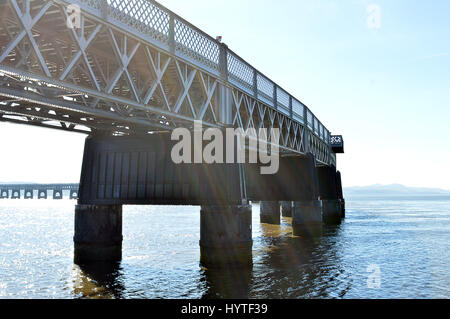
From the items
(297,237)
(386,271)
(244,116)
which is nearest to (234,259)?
(386,271)

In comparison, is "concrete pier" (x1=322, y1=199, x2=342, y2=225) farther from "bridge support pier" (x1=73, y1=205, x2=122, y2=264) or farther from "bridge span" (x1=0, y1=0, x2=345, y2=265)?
"bridge support pier" (x1=73, y1=205, x2=122, y2=264)

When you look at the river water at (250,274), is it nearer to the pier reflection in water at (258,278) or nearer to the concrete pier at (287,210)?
the pier reflection in water at (258,278)

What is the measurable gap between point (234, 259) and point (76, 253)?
38.2ft

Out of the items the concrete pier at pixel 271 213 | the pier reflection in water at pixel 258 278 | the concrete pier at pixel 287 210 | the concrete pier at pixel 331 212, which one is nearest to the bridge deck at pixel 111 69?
the pier reflection in water at pixel 258 278

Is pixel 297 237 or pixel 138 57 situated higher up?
pixel 138 57

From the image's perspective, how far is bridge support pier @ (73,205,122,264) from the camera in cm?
2892

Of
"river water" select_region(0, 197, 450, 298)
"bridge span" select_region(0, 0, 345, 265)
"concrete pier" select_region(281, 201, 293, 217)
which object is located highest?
"bridge span" select_region(0, 0, 345, 265)

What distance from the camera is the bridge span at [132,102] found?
56.5 ft

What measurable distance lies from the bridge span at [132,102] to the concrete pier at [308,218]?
1456cm

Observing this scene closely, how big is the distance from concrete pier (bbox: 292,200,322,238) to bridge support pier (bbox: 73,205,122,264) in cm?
2448

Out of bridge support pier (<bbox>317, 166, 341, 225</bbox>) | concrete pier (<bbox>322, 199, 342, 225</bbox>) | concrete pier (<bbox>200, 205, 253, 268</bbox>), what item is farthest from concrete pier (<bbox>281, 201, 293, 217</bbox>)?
concrete pier (<bbox>200, 205, 253, 268</bbox>)

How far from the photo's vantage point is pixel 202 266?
26344 mm

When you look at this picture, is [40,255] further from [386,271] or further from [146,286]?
[386,271]

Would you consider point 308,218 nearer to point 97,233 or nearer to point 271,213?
point 271,213
